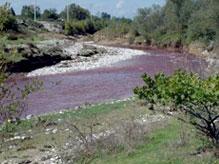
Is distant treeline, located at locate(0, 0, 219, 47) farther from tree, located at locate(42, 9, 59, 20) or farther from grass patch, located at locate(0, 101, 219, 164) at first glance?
grass patch, located at locate(0, 101, 219, 164)

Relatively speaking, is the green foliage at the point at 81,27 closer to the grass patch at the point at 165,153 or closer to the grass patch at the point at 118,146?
the grass patch at the point at 118,146

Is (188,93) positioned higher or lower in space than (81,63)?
higher

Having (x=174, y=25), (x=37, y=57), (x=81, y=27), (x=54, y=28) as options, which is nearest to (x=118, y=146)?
(x=37, y=57)

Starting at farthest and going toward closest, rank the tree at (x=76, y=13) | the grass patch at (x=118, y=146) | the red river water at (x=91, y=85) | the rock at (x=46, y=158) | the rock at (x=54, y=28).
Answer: the tree at (x=76, y=13) → the rock at (x=54, y=28) → the red river water at (x=91, y=85) → the rock at (x=46, y=158) → the grass patch at (x=118, y=146)

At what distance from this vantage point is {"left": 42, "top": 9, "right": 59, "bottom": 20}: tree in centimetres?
14475

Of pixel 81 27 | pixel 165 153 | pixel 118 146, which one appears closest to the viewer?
pixel 165 153

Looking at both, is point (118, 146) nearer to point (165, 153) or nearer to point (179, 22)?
point (165, 153)

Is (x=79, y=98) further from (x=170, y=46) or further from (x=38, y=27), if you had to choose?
(x=38, y=27)

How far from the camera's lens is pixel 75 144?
1684 cm

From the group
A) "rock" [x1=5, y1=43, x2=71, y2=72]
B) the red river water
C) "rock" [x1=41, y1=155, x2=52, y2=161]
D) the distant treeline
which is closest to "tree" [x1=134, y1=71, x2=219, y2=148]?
"rock" [x1=41, y1=155, x2=52, y2=161]

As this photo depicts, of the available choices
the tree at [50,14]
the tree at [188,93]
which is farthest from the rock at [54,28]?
the tree at [188,93]

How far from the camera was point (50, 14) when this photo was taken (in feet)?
483

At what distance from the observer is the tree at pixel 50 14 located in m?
145

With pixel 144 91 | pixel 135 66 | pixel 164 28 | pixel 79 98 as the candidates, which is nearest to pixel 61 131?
pixel 144 91
